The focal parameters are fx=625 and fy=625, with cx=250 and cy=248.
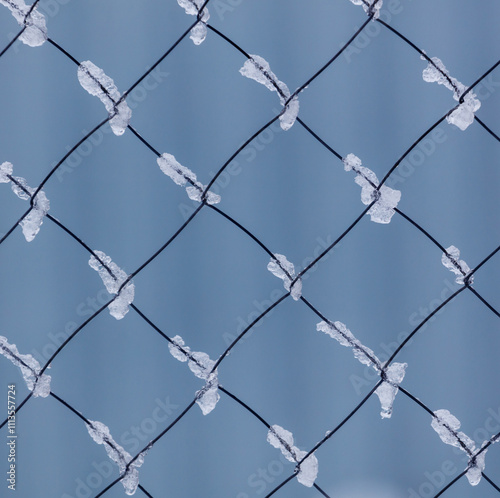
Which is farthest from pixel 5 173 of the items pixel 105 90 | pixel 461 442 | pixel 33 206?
pixel 461 442

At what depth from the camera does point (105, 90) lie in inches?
31.3

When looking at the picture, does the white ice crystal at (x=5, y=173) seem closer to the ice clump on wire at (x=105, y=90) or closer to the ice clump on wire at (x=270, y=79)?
the ice clump on wire at (x=105, y=90)

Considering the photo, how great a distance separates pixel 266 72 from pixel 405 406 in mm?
902

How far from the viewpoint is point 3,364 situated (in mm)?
1341

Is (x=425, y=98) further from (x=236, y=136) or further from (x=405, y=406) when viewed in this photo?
(x=405, y=406)

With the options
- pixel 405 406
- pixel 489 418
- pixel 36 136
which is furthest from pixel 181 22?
pixel 489 418

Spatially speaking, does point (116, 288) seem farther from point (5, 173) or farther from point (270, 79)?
point (270, 79)
